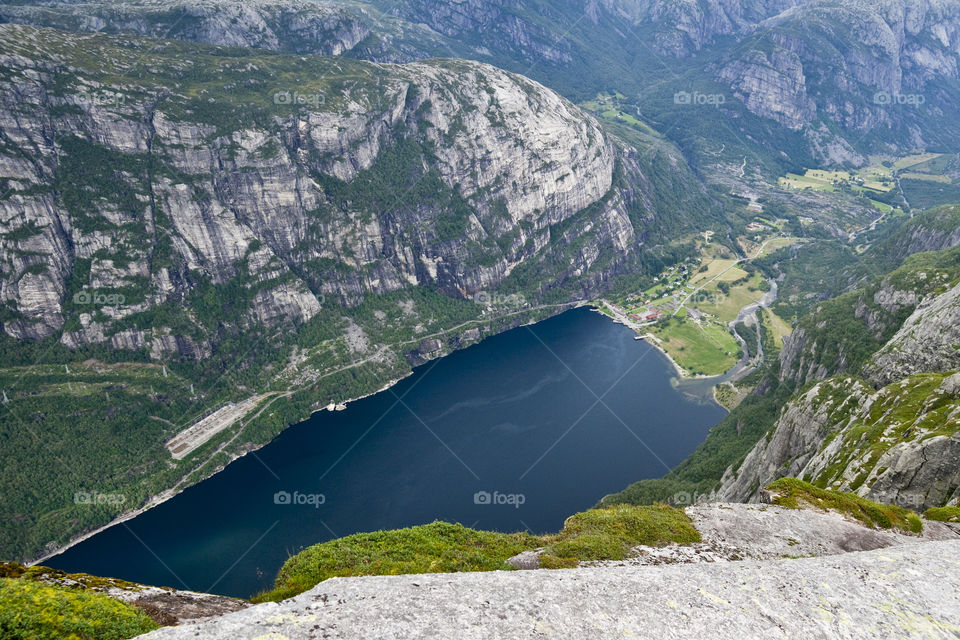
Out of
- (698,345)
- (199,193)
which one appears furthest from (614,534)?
(199,193)

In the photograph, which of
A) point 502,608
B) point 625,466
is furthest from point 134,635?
point 625,466

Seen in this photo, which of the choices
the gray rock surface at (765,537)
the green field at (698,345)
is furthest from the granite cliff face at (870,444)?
the green field at (698,345)

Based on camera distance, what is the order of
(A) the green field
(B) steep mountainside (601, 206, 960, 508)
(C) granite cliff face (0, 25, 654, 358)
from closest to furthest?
(B) steep mountainside (601, 206, 960, 508)
(C) granite cliff face (0, 25, 654, 358)
(A) the green field

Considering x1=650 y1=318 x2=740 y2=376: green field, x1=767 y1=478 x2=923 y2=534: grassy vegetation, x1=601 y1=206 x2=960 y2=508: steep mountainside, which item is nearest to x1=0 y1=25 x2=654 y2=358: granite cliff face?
x1=650 y1=318 x2=740 y2=376: green field

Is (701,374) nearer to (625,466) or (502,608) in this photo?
(625,466)

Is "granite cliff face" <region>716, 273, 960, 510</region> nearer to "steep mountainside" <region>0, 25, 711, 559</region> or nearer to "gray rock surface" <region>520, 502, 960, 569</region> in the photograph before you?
"gray rock surface" <region>520, 502, 960, 569</region>

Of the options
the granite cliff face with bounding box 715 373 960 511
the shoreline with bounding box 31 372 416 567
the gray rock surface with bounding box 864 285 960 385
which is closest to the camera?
the granite cliff face with bounding box 715 373 960 511
